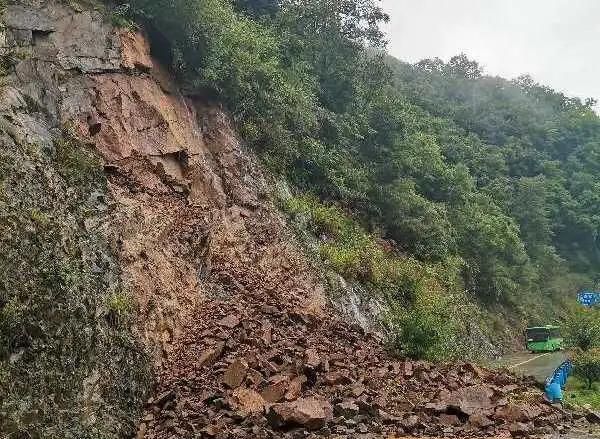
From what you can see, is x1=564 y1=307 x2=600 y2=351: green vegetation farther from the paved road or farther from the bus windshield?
the bus windshield

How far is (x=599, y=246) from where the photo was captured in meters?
48.0

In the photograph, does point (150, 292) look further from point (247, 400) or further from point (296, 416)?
point (296, 416)

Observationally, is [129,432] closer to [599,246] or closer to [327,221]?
[327,221]

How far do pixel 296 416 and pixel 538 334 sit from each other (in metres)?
24.7

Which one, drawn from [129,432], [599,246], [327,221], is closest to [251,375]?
[129,432]

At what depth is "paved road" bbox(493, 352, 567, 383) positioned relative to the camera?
2161 centimetres

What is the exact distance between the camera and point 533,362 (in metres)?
25.1

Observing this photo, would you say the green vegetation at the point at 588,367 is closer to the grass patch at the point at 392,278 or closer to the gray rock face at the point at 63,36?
the grass patch at the point at 392,278

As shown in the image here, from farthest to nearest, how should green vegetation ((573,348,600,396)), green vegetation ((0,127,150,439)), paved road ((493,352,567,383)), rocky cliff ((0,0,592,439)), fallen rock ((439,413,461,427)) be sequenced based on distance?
paved road ((493,352,567,383))
green vegetation ((573,348,600,396))
fallen rock ((439,413,461,427))
rocky cliff ((0,0,592,439))
green vegetation ((0,127,150,439))

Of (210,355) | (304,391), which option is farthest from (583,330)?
(210,355)

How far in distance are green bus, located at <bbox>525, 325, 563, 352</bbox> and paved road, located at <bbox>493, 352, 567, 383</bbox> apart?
721 millimetres

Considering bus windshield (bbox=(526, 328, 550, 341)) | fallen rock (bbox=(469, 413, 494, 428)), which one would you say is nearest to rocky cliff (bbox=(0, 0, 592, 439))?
fallen rock (bbox=(469, 413, 494, 428))

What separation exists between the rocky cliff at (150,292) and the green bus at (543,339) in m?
17.3

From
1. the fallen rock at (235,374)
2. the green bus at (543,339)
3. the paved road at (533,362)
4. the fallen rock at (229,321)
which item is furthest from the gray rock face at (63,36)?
the green bus at (543,339)
